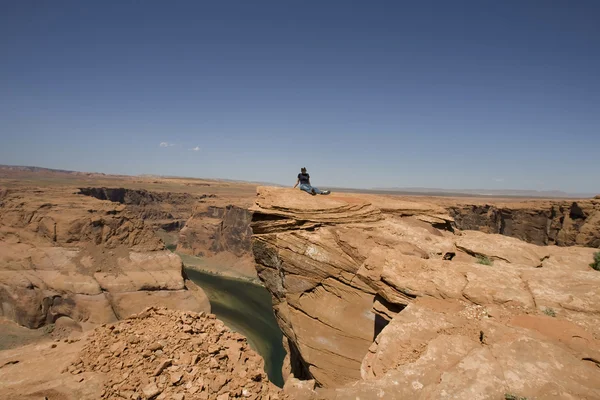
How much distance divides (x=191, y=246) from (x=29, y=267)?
48.4 metres

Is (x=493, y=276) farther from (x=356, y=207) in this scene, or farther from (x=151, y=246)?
(x=151, y=246)

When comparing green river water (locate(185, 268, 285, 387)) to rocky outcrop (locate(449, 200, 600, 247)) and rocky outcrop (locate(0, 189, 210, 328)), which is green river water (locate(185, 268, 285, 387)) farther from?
rocky outcrop (locate(449, 200, 600, 247))

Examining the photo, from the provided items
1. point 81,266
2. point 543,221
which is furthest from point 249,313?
point 543,221

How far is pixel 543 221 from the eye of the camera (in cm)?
5962

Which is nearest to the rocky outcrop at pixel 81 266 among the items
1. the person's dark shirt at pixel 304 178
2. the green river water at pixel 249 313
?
the green river water at pixel 249 313

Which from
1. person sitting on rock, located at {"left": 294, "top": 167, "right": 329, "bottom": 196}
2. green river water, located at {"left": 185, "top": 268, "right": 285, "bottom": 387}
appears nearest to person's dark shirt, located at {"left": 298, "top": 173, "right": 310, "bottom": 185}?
person sitting on rock, located at {"left": 294, "top": 167, "right": 329, "bottom": 196}

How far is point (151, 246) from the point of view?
4553 cm

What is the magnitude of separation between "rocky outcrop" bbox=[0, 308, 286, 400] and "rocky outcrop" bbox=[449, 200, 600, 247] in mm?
55656

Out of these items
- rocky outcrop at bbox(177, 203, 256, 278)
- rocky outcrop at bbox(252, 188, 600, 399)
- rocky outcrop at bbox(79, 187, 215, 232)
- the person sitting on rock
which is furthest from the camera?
rocky outcrop at bbox(79, 187, 215, 232)

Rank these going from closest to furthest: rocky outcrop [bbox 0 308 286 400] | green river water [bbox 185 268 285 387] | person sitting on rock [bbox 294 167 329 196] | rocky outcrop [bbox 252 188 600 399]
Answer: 1. rocky outcrop [bbox 252 188 600 399]
2. rocky outcrop [bbox 0 308 286 400]
3. person sitting on rock [bbox 294 167 329 196]
4. green river water [bbox 185 268 285 387]

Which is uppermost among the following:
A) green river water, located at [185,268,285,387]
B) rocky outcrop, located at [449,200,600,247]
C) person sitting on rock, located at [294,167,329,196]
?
person sitting on rock, located at [294,167,329,196]

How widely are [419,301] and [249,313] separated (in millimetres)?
43749

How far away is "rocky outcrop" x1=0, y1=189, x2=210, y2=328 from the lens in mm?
33906

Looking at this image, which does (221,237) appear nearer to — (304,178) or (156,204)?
(156,204)
